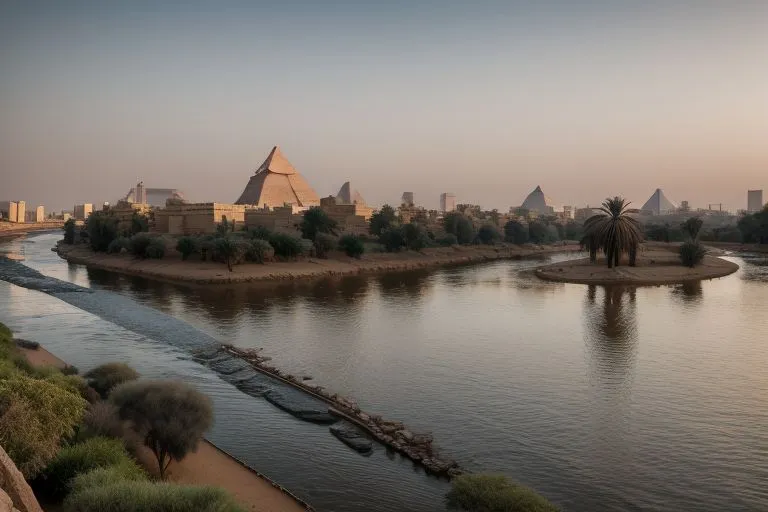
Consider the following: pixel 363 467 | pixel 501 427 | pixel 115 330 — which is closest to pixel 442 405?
pixel 501 427

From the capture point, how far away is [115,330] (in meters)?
20.6

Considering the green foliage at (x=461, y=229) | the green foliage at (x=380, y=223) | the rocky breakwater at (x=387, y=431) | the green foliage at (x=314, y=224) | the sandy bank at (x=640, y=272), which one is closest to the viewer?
the rocky breakwater at (x=387, y=431)

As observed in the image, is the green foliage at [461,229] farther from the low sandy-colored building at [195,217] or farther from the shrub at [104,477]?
the shrub at [104,477]

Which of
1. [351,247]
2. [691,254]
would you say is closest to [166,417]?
[351,247]

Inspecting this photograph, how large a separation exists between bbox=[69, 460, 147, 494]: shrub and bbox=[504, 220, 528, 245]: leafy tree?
2903 inches

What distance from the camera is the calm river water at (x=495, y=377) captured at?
8923mm

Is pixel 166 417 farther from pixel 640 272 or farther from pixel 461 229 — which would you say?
pixel 461 229

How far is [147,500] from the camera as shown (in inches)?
232

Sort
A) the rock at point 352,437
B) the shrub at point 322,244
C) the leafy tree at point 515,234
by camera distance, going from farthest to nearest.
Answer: the leafy tree at point 515,234 < the shrub at point 322,244 < the rock at point 352,437

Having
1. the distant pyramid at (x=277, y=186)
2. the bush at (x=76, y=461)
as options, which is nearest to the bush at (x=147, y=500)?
the bush at (x=76, y=461)

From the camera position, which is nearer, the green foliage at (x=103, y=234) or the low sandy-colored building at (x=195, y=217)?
the green foliage at (x=103, y=234)

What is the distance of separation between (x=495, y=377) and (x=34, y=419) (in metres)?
10.3

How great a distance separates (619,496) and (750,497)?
1.89m

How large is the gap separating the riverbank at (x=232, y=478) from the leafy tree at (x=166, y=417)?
25 cm
